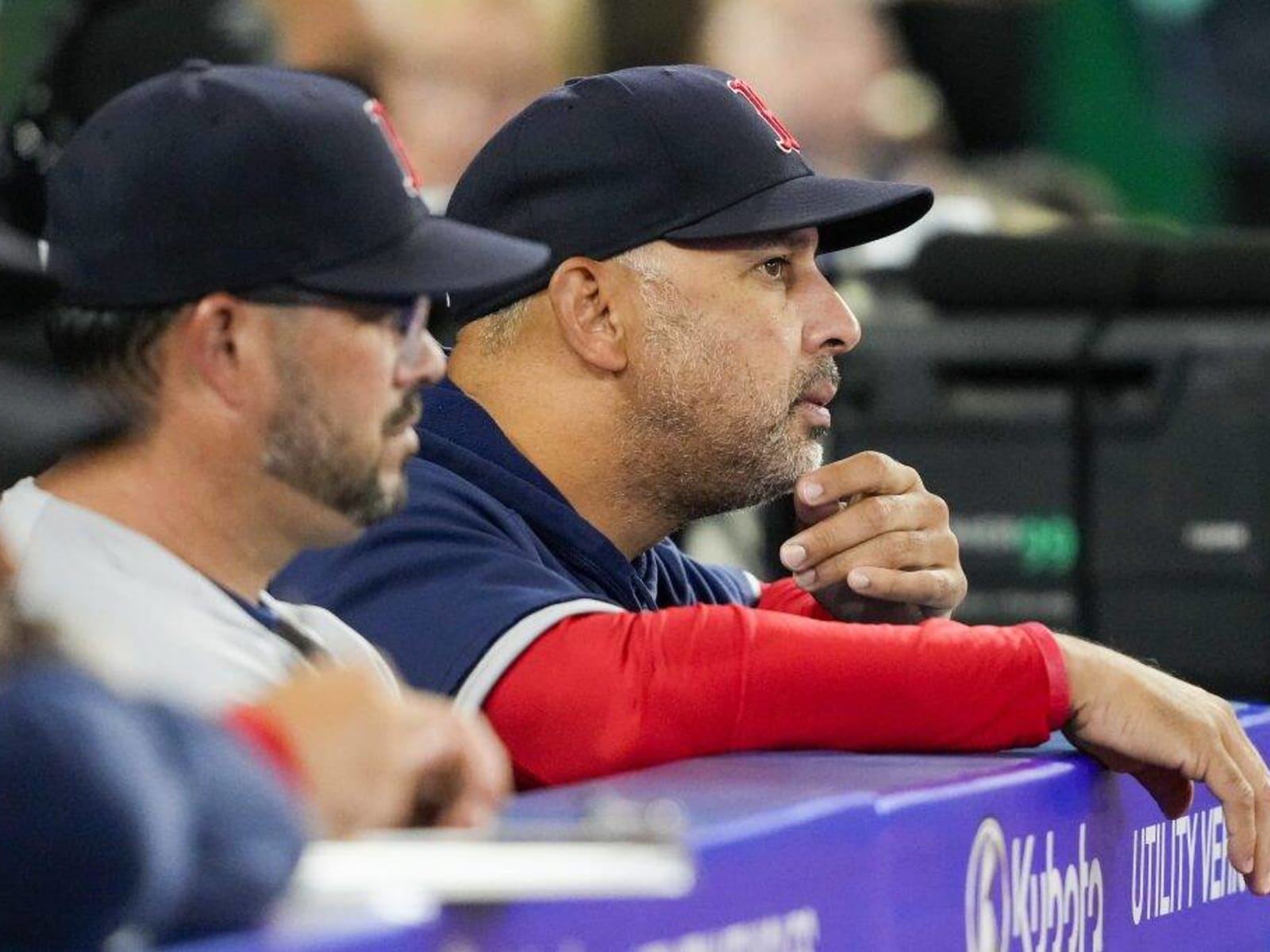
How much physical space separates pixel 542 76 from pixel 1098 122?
2307mm

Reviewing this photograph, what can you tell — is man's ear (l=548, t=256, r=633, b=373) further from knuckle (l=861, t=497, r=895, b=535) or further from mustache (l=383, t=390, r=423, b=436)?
mustache (l=383, t=390, r=423, b=436)

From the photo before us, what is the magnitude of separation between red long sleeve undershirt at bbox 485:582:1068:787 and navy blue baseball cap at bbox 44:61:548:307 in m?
0.42

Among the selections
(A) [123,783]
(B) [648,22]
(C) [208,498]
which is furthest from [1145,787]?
(B) [648,22]

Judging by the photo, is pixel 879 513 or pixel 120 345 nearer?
pixel 120 345

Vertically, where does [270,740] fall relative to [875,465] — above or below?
above

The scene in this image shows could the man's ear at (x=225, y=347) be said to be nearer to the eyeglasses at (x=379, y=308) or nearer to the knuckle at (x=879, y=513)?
the eyeglasses at (x=379, y=308)

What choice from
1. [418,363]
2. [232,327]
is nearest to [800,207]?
[418,363]

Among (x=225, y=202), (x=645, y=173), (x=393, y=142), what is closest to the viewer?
(x=225, y=202)

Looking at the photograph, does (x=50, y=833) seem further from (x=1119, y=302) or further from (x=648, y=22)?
(x=648, y=22)

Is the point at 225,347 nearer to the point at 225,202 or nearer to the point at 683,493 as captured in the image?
the point at 225,202

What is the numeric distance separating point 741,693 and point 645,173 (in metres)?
0.69

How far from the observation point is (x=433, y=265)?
2268 mm

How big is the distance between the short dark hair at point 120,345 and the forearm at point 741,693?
0.49 metres

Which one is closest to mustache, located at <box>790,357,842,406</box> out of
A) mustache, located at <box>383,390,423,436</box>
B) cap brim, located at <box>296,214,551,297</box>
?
cap brim, located at <box>296,214,551,297</box>
